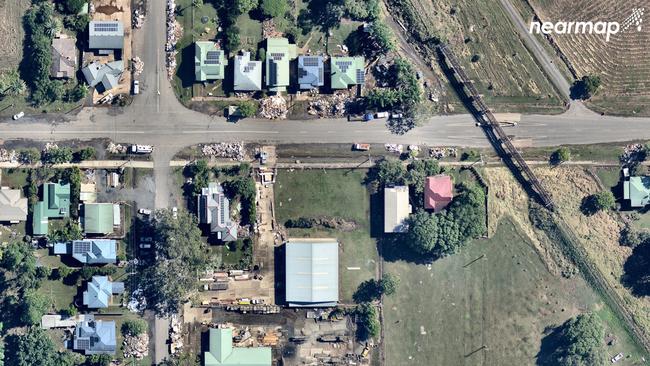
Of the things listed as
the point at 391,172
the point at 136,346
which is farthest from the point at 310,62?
the point at 136,346

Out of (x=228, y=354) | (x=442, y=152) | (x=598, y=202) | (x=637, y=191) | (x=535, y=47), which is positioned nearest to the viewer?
(x=228, y=354)

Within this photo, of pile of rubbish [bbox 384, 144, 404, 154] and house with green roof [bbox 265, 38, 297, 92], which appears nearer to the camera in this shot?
house with green roof [bbox 265, 38, 297, 92]

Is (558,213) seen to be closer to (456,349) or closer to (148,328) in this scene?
(456,349)

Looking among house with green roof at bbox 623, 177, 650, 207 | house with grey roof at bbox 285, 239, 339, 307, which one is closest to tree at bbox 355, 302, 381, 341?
house with grey roof at bbox 285, 239, 339, 307

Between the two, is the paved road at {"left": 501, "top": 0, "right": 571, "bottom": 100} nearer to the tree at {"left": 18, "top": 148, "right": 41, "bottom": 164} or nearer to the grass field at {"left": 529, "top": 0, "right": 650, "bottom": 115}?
the grass field at {"left": 529, "top": 0, "right": 650, "bottom": 115}

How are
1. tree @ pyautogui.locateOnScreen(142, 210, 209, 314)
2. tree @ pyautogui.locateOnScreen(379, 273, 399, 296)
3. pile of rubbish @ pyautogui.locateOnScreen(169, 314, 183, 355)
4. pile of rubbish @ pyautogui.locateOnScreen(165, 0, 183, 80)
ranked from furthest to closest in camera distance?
1. pile of rubbish @ pyautogui.locateOnScreen(165, 0, 183, 80)
2. pile of rubbish @ pyautogui.locateOnScreen(169, 314, 183, 355)
3. tree @ pyautogui.locateOnScreen(379, 273, 399, 296)
4. tree @ pyautogui.locateOnScreen(142, 210, 209, 314)

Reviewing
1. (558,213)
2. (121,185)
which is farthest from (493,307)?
(121,185)

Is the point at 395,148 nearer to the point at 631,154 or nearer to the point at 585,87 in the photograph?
the point at 585,87
